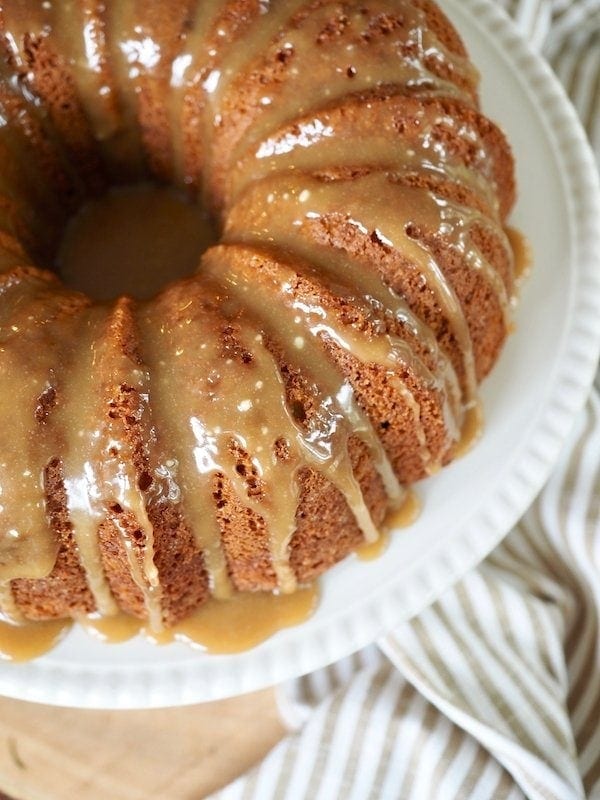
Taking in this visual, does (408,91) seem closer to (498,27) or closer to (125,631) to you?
(498,27)

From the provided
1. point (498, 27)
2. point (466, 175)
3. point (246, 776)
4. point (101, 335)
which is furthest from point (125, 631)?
point (498, 27)

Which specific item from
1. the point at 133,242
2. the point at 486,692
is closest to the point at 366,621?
the point at 486,692

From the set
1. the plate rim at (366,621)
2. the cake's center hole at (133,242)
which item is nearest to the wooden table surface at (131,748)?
the plate rim at (366,621)

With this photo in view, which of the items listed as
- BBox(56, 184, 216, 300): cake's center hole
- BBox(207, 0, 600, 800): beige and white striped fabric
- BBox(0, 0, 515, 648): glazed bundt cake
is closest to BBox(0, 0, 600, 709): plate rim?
BBox(0, 0, 515, 648): glazed bundt cake

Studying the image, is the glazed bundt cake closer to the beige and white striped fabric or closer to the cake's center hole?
the cake's center hole

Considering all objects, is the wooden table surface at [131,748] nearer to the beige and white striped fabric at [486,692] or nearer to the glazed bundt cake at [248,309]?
the beige and white striped fabric at [486,692]

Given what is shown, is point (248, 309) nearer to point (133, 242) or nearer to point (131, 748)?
point (133, 242)
